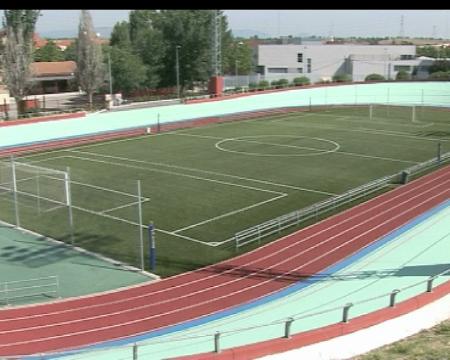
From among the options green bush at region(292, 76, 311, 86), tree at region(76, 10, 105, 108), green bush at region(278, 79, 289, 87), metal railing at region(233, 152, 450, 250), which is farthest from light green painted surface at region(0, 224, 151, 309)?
green bush at region(292, 76, 311, 86)

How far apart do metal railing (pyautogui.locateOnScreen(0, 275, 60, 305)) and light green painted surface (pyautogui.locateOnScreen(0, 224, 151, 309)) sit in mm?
115

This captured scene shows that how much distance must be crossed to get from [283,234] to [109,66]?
45232 mm

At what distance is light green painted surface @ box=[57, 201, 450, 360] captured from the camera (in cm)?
1164

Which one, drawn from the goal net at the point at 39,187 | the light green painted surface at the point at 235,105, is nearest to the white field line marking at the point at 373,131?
the light green painted surface at the point at 235,105

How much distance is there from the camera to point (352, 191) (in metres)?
24.4

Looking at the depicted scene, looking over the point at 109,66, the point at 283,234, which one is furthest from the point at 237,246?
the point at 109,66

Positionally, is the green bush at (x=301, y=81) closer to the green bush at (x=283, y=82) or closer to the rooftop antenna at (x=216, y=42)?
the green bush at (x=283, y=82)

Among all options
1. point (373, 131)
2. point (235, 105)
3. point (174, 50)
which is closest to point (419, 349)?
point (373, 131)

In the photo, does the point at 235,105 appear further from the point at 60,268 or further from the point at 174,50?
the point at 60,268

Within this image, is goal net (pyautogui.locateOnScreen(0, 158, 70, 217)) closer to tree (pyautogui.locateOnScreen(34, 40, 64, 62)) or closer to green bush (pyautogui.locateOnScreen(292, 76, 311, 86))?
green bush (pyautogui.locateOnScreen(292, 76, 311, 86))

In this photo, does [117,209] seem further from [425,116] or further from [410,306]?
[425,116]

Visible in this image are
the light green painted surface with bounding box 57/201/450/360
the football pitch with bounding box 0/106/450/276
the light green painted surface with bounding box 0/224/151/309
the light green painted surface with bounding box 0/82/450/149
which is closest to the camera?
→ the light green painted surface with bounding box 57/201/450/360

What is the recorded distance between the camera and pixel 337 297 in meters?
14.5

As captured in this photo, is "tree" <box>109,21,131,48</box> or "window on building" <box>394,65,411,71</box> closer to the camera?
"tree" <box>109,21,131,48</box>
